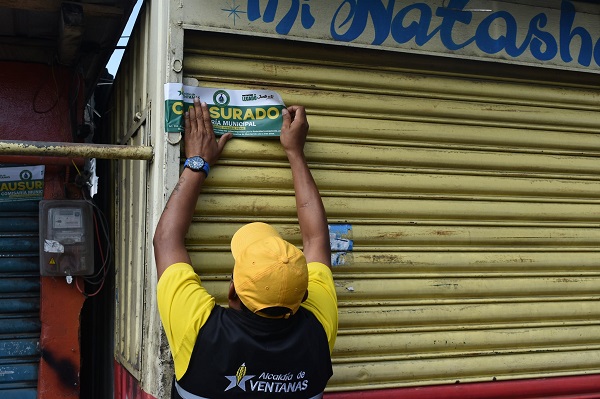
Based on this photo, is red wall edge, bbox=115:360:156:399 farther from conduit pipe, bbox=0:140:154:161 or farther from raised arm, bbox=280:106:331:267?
conduit pipe, bbox=0:140:154:161

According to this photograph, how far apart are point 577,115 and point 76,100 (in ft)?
12.1

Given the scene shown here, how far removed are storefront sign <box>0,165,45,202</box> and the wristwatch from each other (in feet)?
6.44

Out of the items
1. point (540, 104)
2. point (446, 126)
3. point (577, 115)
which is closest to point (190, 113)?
point (446, 126)

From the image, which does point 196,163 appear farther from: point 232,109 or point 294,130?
point 294,130

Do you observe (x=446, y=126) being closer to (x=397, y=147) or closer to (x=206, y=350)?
(x=397, y=147)

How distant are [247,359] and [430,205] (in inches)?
75.1

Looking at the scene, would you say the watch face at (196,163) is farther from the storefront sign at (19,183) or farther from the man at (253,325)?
the storefront sign at (19,183)

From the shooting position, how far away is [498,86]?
14.3 feet

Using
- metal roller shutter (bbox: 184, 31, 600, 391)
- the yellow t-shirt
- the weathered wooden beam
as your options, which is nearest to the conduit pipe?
metal roller shutter (bbox: 184, 31, 600, 391)

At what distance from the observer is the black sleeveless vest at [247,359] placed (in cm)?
265

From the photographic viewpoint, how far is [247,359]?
8.70 feet

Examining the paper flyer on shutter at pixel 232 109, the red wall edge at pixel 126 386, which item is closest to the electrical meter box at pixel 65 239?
the red wall edge at pixel 126 386

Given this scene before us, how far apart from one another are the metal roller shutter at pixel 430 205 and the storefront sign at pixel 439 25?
118mm

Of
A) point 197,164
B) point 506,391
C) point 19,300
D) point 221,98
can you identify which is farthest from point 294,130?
point 19,300
